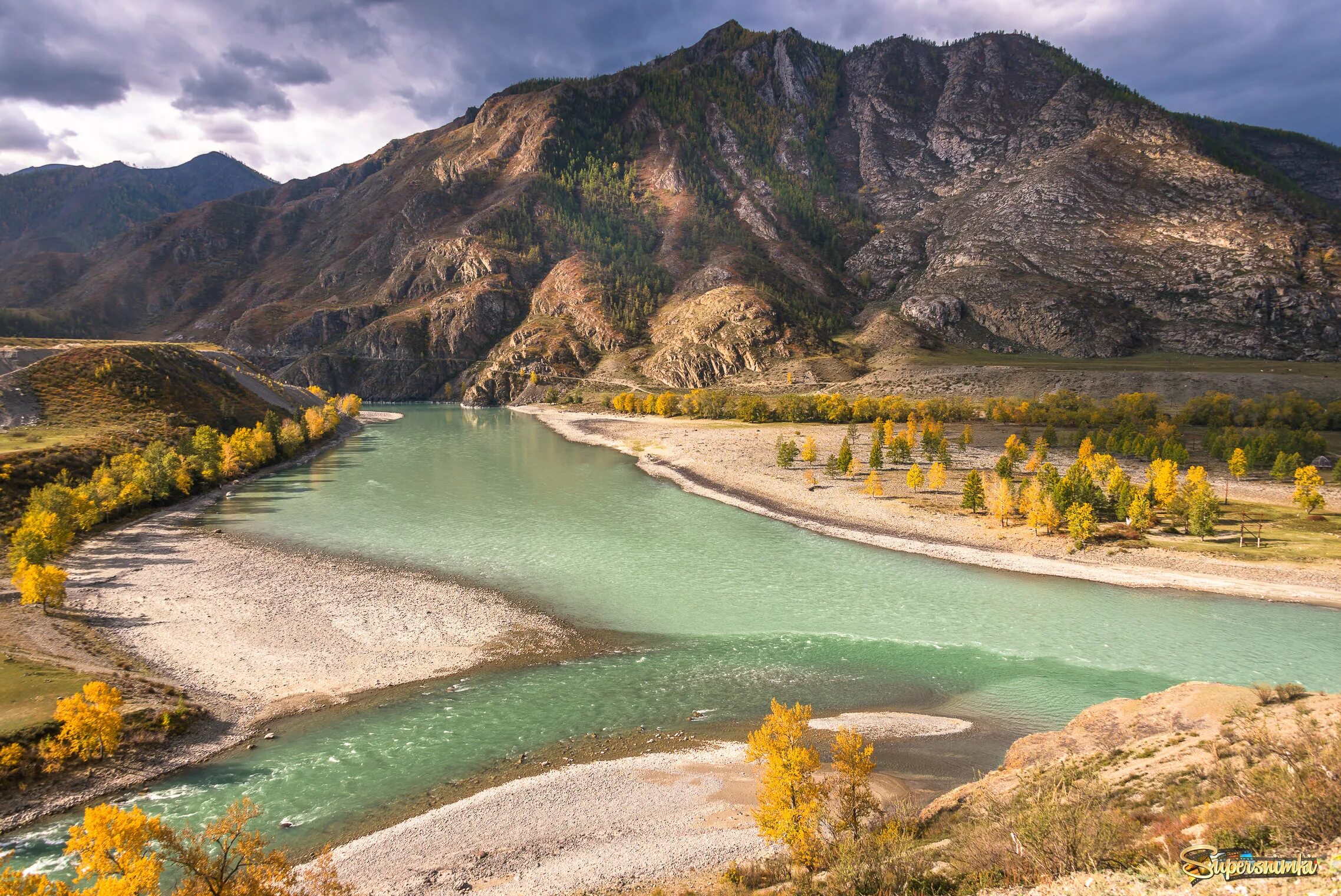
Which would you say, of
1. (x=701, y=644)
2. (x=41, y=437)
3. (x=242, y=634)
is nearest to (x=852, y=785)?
(x=701, y=644)

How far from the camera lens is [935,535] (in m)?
58.2

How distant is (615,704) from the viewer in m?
30.1

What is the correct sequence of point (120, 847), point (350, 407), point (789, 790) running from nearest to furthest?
point (120, 847) → point (789, 790) → point (350, 407)

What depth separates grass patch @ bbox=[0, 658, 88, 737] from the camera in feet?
79.2

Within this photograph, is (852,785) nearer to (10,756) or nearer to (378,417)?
(10,756)

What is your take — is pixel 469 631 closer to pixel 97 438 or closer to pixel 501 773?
pixel 501 773

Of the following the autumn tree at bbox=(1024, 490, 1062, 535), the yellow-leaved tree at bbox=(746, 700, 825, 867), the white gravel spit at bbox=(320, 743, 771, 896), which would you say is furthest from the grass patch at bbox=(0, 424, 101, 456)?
the autumn tree at bbox=(1024, 490, 1062, 535)

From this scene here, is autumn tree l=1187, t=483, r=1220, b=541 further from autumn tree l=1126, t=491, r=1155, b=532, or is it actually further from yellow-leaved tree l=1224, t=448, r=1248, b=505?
yellow-leaved tree l=1224, t=448, r=1248, b=505

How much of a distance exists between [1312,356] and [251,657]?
772 feet

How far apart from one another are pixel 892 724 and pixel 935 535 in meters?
33.7

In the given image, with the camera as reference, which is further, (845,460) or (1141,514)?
(845,460)

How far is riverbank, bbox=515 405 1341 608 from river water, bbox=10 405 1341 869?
2008 mm

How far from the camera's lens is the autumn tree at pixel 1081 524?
5228 centimetres

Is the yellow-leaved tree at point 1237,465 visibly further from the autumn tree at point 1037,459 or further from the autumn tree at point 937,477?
the autumn tree at point 937,477
